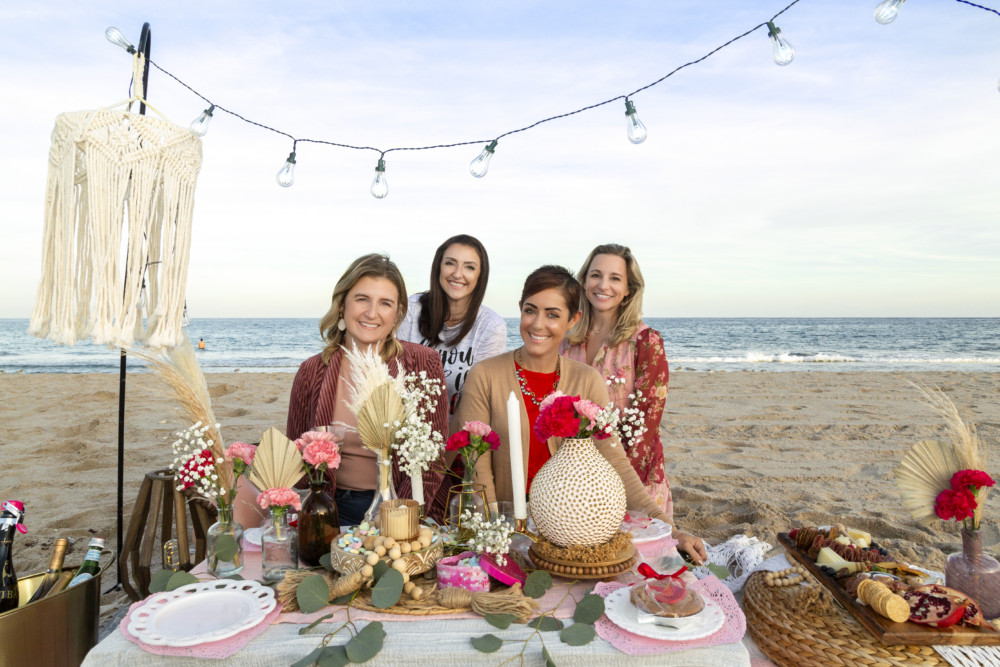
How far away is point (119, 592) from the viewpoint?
A: 3.05 m

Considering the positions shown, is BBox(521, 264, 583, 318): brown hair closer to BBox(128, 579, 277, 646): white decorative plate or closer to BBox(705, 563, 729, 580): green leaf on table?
BBox(705, 563, 729, 580): green leaf on table

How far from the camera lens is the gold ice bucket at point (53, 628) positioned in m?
1.73

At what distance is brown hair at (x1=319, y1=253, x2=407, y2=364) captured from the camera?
2.77 meters

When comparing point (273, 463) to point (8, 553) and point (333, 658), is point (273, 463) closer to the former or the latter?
point (333, 658)

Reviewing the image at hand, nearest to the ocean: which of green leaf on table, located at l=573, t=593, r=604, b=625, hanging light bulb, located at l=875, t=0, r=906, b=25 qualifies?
green leaf on table, located at l=573, t=593, r=604, b=625

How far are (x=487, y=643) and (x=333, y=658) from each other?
13.3 inches

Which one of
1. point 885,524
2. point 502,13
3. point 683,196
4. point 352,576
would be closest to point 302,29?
point 502,13

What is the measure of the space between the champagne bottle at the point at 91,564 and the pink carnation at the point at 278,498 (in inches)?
28.6

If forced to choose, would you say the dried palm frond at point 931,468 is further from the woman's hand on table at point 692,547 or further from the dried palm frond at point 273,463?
the dried palm frond at point 273,463

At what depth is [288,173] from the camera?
3.71 m

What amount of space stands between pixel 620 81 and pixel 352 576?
10.6 ft

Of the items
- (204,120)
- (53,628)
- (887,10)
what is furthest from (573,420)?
(204,120)

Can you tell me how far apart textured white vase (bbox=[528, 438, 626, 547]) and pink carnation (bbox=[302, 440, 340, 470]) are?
60cm

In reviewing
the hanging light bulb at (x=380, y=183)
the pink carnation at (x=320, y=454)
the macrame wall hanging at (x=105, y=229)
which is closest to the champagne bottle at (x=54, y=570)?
the macrame wall hanging at (x=105, y=229)
